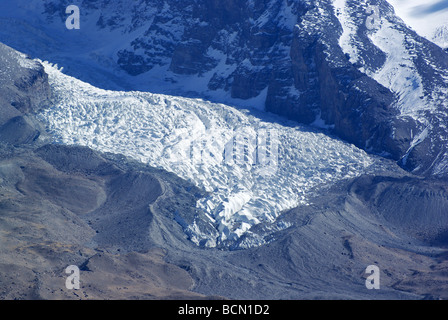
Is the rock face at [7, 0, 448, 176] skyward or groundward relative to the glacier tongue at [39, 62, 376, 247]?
skyward

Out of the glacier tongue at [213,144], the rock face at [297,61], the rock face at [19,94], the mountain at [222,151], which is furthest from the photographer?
the rock face at [297,61]

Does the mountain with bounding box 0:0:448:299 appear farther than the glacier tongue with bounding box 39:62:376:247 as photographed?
No

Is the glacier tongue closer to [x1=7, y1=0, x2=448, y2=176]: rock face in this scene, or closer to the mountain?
the mountain

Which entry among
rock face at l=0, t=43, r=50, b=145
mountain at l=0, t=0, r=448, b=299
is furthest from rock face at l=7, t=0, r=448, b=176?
rock face at l=0, t=43, r=50, b=145

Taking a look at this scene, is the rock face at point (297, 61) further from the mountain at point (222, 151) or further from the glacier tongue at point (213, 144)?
the glacier tongue at point (213, 144)

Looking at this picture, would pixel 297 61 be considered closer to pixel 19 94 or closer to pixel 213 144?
pixel 213 144

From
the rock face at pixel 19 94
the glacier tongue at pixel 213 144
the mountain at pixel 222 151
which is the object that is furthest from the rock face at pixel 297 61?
the rock face at pixel 19 94

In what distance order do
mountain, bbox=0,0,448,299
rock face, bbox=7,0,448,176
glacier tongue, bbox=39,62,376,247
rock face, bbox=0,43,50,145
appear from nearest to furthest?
mountain, bbox=0,0,448,299, glacier tongue, bbox=39,62,376,247, rock face, bbox=0,43,50,145, rock face, bbox=7,0,448,176

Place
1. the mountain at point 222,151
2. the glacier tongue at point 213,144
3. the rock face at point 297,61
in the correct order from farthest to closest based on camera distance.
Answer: the rock face at point 297,61, the glacier tongue at point 213,144, the mountain at point 222,151

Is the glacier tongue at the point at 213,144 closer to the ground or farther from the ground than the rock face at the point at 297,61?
closer to the ground

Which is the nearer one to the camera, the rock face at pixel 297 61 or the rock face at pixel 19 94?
the rock face at pixel 19 94
